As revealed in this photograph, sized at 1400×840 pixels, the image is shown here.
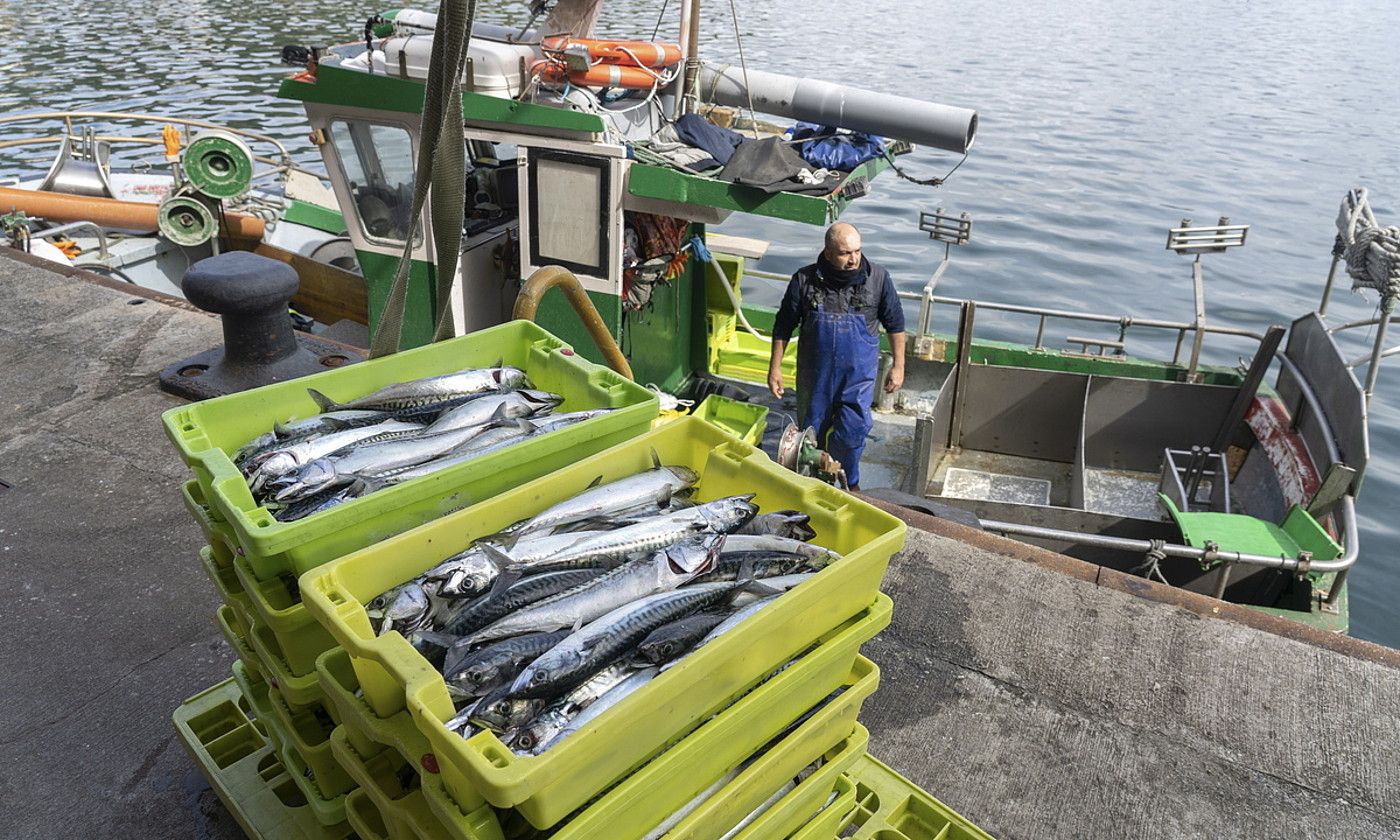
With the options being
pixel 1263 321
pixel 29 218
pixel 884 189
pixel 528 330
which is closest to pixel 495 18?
pixel 884 189

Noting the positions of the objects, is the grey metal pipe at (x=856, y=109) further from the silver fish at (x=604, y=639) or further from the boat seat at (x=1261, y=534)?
the silver fish at (x=604, y=639)

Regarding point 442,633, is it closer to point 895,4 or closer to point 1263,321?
point 1263,321

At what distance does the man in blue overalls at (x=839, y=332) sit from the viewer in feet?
20.7

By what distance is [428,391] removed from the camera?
8.90 feet

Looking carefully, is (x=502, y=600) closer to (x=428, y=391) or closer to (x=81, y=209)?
(x=428, y=391)

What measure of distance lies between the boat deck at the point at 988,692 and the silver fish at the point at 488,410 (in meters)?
1.50

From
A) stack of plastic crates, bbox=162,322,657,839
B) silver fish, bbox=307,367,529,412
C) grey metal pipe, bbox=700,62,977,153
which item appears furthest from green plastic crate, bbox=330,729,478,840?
grey metal pipe, bbox=700,62,977,153

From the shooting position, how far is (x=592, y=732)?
151cm

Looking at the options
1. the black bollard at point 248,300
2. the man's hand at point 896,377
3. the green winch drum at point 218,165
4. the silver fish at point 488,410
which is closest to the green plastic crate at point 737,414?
the man's hand at point 896,377

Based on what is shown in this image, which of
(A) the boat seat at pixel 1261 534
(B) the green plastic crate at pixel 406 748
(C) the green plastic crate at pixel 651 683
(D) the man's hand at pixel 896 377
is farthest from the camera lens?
(D) the man's hand at pixel 896 377

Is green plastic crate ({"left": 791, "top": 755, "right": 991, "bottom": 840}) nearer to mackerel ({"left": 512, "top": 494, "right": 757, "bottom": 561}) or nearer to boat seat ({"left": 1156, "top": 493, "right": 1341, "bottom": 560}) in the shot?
mackerel ({"left": 512, "top": 494, "right": 757, "bottom": 561})

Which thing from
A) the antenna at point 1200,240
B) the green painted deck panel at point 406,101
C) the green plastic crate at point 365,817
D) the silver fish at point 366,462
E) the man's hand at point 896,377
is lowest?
the man's hand at point 896,377

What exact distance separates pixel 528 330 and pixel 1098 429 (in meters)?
6.44

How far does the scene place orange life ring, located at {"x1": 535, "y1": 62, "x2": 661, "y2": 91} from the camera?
233 inches
